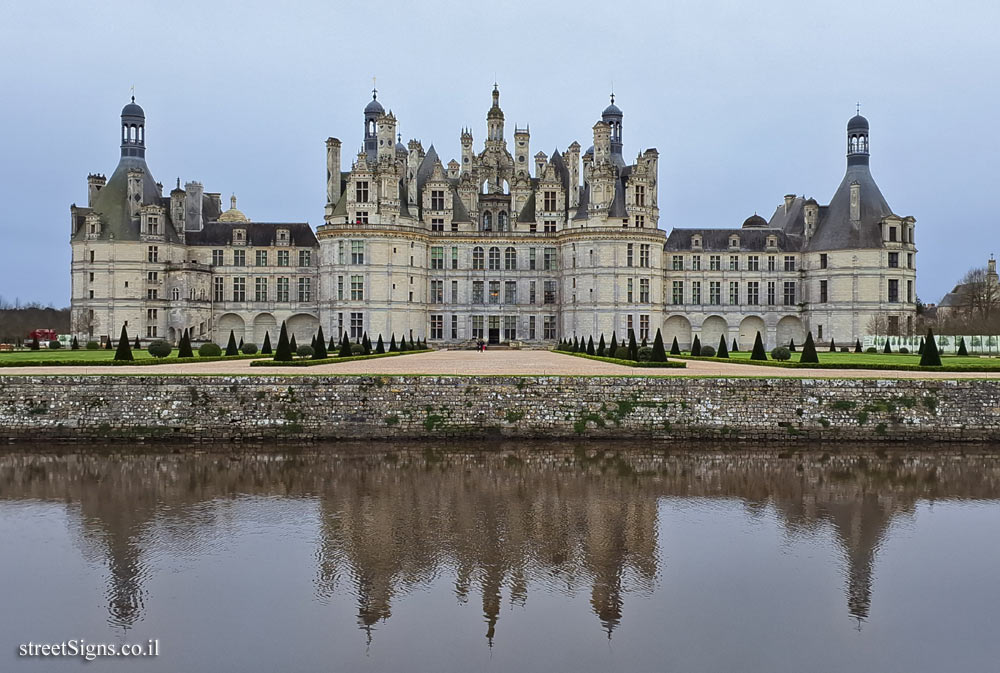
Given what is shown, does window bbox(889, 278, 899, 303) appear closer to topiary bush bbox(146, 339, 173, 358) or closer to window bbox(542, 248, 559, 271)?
window bbox(542, 248, 559, 271)

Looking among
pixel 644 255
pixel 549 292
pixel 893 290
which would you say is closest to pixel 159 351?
pixel 549 292

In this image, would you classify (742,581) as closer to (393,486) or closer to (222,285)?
(393,486)

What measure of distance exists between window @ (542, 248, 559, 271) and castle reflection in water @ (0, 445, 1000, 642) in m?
37.3

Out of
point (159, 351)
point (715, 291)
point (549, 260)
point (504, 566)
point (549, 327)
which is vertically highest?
point (549, 260)

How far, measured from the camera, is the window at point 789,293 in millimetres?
59625

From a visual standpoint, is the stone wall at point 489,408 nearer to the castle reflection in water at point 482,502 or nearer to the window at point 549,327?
the castle reflection in water at point 482,502

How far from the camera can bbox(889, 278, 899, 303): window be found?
56312 millimetres

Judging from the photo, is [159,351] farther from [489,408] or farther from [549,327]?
[549,327]

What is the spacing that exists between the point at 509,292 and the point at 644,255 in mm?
9898

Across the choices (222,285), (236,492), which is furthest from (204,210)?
(236,492)

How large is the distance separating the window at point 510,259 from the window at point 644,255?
899 cm

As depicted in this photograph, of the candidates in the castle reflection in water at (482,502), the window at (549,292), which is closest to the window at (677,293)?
the window at (549,292)

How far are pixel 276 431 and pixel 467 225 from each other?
37.9m

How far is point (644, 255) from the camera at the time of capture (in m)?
56.4
